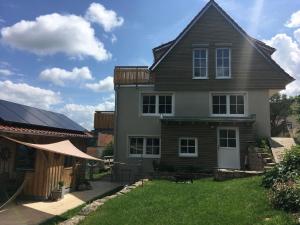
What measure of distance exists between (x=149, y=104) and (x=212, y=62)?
4.55 metres

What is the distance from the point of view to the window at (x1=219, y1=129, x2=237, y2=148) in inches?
794

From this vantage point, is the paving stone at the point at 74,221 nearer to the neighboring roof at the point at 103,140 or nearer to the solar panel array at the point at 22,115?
the solar panel array at the point at 22,115

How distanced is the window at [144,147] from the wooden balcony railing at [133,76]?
137 inches

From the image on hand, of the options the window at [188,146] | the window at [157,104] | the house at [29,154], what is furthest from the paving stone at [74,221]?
the window at [157,104]

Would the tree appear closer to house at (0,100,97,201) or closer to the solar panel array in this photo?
the solar panel array

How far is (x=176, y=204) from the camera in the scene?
9.80 meters

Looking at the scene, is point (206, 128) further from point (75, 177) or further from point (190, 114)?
point (75, 177)

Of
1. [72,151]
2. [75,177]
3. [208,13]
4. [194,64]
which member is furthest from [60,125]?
[208,13]

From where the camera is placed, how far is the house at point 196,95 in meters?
20.2

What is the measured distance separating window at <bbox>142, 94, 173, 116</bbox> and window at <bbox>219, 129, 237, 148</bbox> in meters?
3.36

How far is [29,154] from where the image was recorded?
12969 mm

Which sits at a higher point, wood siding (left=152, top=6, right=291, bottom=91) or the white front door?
wood siding (left=152, top=6, right=291, bottom=91)

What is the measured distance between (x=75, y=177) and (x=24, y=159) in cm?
341

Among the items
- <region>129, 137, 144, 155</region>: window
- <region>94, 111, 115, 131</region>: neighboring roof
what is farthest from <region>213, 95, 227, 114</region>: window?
<region>94, 111, 115, 131</region>: neighboring roof
